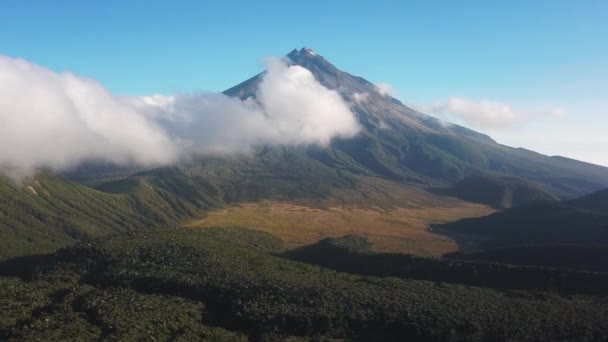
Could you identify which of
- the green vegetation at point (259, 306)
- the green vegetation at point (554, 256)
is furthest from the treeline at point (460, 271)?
the green vegetation at point (554, 256)

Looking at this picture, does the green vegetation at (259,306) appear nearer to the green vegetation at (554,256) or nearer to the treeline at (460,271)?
the treeline at (460,271)

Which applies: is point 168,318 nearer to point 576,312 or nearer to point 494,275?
point 576,312

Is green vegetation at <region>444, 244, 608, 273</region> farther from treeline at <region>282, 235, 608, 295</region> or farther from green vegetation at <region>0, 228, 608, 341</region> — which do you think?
green vegetation at <region>0, 228, 608, 341</region>

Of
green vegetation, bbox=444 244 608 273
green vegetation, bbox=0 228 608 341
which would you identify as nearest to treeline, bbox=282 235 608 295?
green vegetation, bbox=0 228 608 341

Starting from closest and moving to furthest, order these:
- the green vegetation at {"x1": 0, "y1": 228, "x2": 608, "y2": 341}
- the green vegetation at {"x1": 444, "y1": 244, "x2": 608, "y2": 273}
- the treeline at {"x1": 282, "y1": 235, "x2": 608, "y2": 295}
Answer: the green vegetation at {"x1": 0, "y1": 228, "x2": 608, "y2": 341}
the treeline at {"x1": 282, "y1": 235, "x2": 608, "y2": 295}
the green vegetation at {"x1": 444, "y1": 244, "x2": 608, "y2": 273}

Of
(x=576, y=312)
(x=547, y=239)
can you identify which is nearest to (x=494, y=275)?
(x=576, y=312)

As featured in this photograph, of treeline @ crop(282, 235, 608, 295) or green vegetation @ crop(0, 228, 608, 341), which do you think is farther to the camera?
treeline @ crop(282, 235, 608, 295)

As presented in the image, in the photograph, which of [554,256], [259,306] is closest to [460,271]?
[554,256]

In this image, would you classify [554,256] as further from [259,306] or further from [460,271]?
[259,306]
